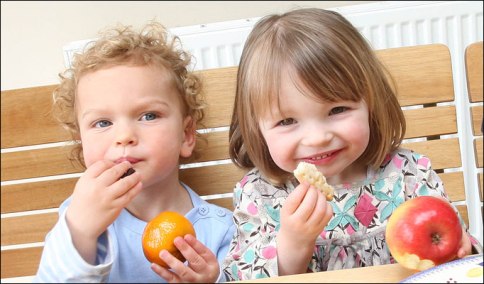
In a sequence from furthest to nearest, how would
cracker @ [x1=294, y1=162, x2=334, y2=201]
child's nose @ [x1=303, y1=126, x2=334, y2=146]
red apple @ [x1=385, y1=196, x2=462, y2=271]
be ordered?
child's nose @ [x1=303, y1=126, x2=334, y2=146] < cracker @ [x1=294, y1=162, x2=334, y2=201] < red apple @ [x1=385, y1=196, x2=462, y2=271]

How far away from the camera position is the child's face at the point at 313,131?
3.59ft

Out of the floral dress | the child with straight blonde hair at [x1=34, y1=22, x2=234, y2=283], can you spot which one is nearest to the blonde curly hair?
the child with straight blonde hair at [x1=34, y1=22, x2=234, y2=283]

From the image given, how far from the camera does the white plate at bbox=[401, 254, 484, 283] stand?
72 cm

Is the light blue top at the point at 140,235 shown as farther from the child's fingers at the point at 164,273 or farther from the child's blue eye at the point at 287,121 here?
the child's blue eye at the point at 287,121

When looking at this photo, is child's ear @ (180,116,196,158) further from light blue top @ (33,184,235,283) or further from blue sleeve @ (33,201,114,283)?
blue sleeve @ (33,201,114,283)

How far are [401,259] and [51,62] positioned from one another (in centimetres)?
177

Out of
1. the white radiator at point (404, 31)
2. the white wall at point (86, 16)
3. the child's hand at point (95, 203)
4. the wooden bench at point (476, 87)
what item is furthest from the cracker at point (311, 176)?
the white wall at point (86, 16)

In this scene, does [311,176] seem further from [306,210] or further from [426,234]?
[426,234]

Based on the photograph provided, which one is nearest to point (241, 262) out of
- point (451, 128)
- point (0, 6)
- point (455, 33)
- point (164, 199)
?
point (164, 199)

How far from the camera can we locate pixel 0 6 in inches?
89.4

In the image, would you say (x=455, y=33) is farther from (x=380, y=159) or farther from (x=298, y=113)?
(x=298, y=113)

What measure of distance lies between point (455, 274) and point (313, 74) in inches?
18.7

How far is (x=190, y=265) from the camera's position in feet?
3.34

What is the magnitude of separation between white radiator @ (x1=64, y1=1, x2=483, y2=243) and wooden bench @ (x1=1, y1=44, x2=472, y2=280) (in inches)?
23.8
